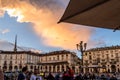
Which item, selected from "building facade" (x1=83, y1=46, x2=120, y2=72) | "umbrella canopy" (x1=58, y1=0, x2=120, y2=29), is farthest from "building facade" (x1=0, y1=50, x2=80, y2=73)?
"umbrella canopy" (x1=58, y1=0, x2=120, y2=29)

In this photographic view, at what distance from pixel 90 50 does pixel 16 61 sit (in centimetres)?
2972

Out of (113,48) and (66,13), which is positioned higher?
(113,48)

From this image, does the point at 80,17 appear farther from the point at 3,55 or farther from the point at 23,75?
the point at 3,55

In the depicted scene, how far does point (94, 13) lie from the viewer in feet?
9.26

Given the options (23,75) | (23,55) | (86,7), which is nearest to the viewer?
(86,7)

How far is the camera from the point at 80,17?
2908 mm

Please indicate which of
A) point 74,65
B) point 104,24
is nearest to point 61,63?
point 74,65

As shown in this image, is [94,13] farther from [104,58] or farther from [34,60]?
[34,60]

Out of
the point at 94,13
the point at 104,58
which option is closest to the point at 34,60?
the point at 104,58

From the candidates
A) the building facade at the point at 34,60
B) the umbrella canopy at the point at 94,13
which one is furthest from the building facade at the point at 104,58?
the umbrella canopy at the point at 94,13

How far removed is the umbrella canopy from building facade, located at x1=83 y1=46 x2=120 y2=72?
8105 cm

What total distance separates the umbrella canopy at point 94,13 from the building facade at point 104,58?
81.1 m

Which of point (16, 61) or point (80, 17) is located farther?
point (16, 61)

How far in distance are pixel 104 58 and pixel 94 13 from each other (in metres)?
91.7
